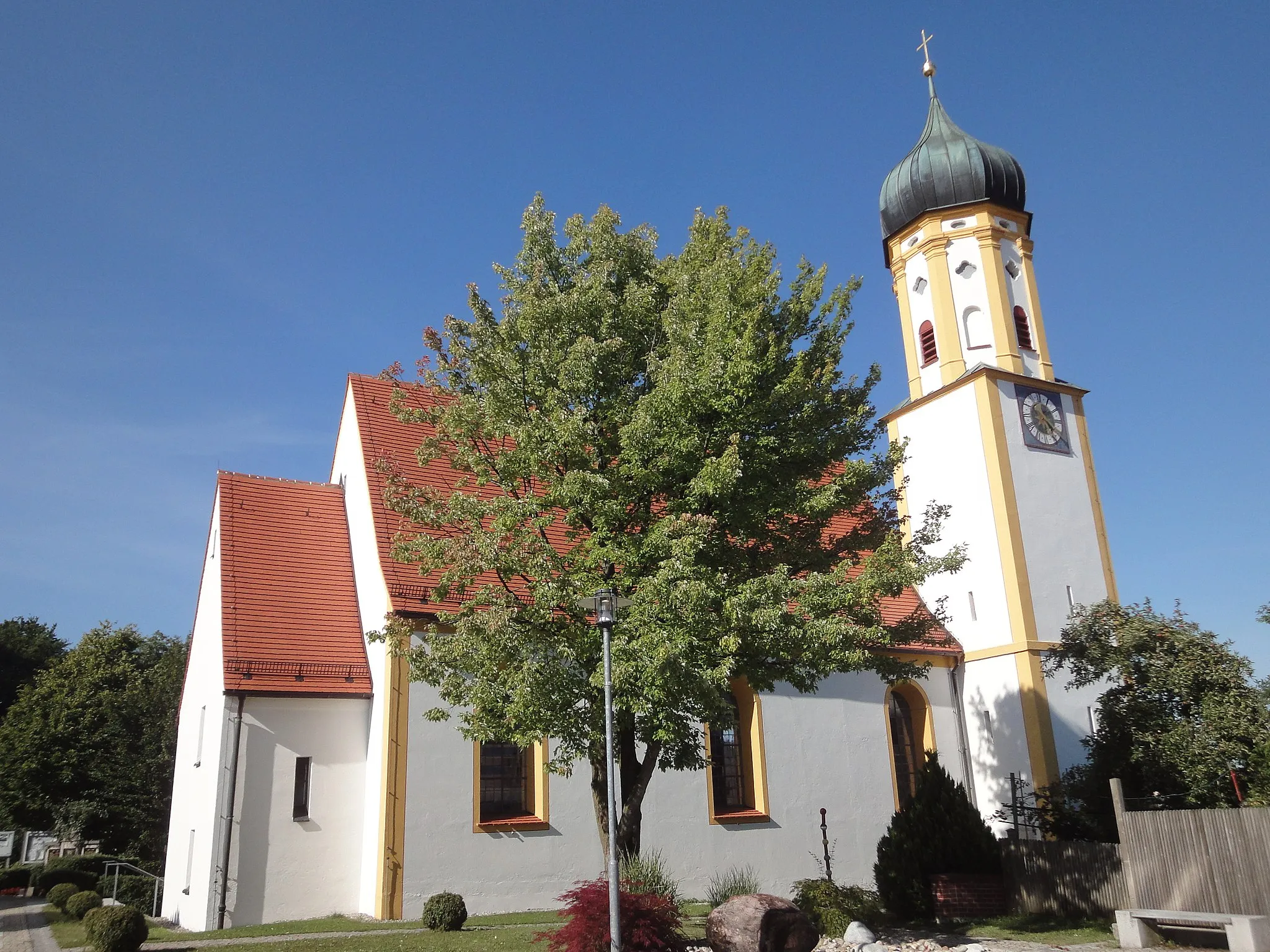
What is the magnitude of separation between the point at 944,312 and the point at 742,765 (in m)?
12.4

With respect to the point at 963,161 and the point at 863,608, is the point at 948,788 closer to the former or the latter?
the point at 863,608

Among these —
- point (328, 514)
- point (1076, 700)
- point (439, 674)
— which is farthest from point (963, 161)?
point (439, 674)

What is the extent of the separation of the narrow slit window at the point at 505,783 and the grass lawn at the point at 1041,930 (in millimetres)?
7758

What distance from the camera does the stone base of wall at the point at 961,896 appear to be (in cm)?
1645

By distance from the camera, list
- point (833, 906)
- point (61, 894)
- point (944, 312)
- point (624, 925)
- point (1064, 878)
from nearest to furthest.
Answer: point (624, 925) < point (833, 906) < point (1064, 878) < point (61, 894) < point (944, 312)

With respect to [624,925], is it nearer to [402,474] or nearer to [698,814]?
[698,814]

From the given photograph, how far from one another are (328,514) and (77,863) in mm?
20138

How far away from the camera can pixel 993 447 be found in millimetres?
22781

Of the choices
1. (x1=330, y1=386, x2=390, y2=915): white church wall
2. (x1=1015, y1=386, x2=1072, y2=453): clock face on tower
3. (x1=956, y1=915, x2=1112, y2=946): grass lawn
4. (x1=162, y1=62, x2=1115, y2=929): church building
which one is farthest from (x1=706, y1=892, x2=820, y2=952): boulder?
(x1=1015, y1=386, x2=1072, y2=453): clock face on tower

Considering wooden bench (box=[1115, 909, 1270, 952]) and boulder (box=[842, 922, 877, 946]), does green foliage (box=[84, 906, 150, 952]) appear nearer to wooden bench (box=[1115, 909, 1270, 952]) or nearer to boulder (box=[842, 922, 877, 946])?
boulder (box=[842, 922, 877, 946])

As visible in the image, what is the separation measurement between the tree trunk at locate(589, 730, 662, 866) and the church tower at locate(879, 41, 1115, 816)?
439 inches

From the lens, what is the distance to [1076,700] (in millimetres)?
21703

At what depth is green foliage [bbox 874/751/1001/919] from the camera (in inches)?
650

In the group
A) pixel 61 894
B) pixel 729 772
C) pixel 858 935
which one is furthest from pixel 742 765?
pixel 61 894
